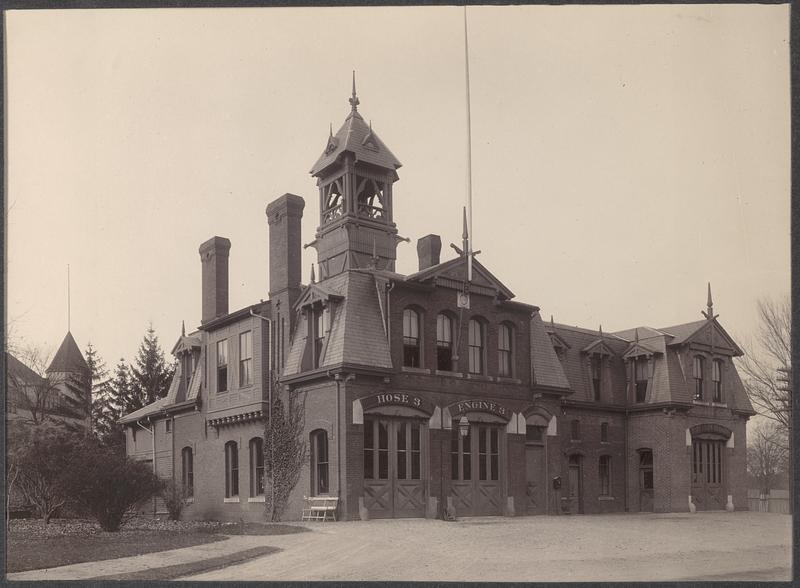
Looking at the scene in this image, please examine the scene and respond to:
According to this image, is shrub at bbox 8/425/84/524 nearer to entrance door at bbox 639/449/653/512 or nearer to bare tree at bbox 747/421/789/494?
entrance door at bbox 639/449/653/512

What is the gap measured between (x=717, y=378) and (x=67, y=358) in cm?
2709

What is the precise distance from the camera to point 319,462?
2938 cm

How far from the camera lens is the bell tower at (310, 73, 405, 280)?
34625 millimetres

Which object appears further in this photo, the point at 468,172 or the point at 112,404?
the point at 112,404

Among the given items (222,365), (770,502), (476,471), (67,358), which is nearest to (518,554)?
(476,471)

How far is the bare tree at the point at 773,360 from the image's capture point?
22.2 meters

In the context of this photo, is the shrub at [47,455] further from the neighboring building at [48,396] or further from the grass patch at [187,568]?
the grass patch at [187,568]

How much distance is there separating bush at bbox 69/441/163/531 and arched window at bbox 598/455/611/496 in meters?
20.4

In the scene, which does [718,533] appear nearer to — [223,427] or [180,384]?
[223,427]

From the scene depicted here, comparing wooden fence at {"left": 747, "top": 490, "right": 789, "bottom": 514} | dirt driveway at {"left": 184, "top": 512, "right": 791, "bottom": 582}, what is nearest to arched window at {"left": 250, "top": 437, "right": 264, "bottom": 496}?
dirt driveway at {"left": 184, "top": 512, "right": 791, "bottom": 582}

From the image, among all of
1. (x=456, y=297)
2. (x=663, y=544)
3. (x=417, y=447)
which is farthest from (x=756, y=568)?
(x=456, y=297)

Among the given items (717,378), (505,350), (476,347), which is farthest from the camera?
(717,378)

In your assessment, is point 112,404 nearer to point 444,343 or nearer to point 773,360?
point 444,343

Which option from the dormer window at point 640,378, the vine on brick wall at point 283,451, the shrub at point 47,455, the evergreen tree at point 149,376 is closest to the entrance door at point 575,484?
the dormer window at point 640,378
